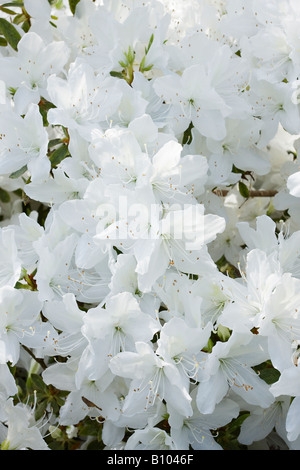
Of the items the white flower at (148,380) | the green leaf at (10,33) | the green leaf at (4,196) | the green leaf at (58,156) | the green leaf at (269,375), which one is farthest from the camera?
the green leaf at (4,196)

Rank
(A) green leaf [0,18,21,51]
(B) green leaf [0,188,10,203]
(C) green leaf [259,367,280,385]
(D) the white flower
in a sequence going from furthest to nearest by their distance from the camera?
(B) green leaf [0,188,10,203], (A) green leaf [0,18,21,51], (C) green leaf [259,367,280,385], (D) the white flower

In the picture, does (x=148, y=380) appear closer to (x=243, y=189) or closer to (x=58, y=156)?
(x=58, y=156)

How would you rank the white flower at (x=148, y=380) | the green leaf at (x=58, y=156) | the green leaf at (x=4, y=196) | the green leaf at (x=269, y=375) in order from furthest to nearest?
the green leaf at (x=4, y=196) < the green leaf at (x=58, y=156) < the green leaf at (x=269, y=375) < the white flower at (x=148, y=380)

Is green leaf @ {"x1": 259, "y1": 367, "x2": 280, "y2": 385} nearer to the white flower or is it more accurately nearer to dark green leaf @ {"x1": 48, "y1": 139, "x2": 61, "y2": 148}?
the white flower

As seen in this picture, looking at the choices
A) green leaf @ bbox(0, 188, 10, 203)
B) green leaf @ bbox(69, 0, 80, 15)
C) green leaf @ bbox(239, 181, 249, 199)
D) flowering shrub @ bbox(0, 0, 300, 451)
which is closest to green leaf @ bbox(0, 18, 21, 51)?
flowering shrub @ bbox(0, 0, 300, 451)

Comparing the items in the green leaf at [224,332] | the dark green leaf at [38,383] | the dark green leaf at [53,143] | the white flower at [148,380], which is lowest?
the dark green leaf at [38,383]

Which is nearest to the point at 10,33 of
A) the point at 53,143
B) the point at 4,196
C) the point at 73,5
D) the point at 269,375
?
the point at 73,5

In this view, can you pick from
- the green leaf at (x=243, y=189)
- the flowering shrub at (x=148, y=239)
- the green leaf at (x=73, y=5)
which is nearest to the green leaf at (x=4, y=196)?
the flowering shrub at (x=148, y=239)

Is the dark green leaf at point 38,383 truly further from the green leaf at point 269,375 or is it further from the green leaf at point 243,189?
the green leaf at point 243,189

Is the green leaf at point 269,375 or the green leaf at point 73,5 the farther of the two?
the green leaf at point 73,5
